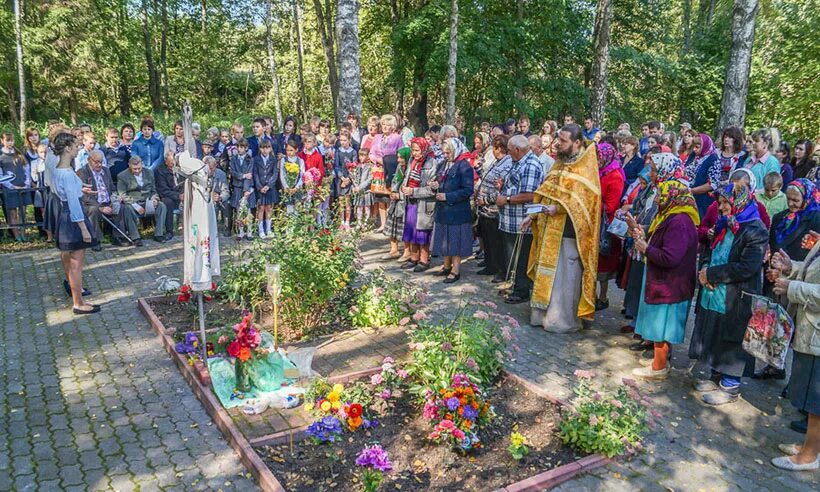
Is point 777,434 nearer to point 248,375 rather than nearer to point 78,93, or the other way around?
point 248,375

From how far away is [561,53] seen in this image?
23359mm

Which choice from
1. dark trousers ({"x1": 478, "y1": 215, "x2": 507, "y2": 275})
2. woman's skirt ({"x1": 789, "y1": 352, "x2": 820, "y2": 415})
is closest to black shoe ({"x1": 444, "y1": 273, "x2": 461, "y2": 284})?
dark trousers ({"x1": 478, "y1": 215, "x2": 507, "y2": 275})

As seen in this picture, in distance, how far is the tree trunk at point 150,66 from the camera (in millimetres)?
28578

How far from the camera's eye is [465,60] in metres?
19.4

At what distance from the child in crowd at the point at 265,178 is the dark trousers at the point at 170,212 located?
1.57m

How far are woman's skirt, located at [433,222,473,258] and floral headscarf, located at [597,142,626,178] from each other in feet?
6.50

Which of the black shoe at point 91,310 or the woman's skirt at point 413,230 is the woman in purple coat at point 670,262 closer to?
the woman's skirt at point 413,230

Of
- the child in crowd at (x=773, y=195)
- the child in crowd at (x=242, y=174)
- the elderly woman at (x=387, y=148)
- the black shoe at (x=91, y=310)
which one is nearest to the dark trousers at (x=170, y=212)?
the child in crowd at (x=242, y=174)

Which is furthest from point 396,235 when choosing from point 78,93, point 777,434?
point 78,93

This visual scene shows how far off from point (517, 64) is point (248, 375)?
20075 millimetres

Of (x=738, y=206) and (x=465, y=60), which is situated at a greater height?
(x=465, y=60)

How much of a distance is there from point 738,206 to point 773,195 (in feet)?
6.18

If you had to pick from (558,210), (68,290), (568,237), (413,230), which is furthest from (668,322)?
(68,290)

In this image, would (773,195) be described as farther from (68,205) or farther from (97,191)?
(97,191)
